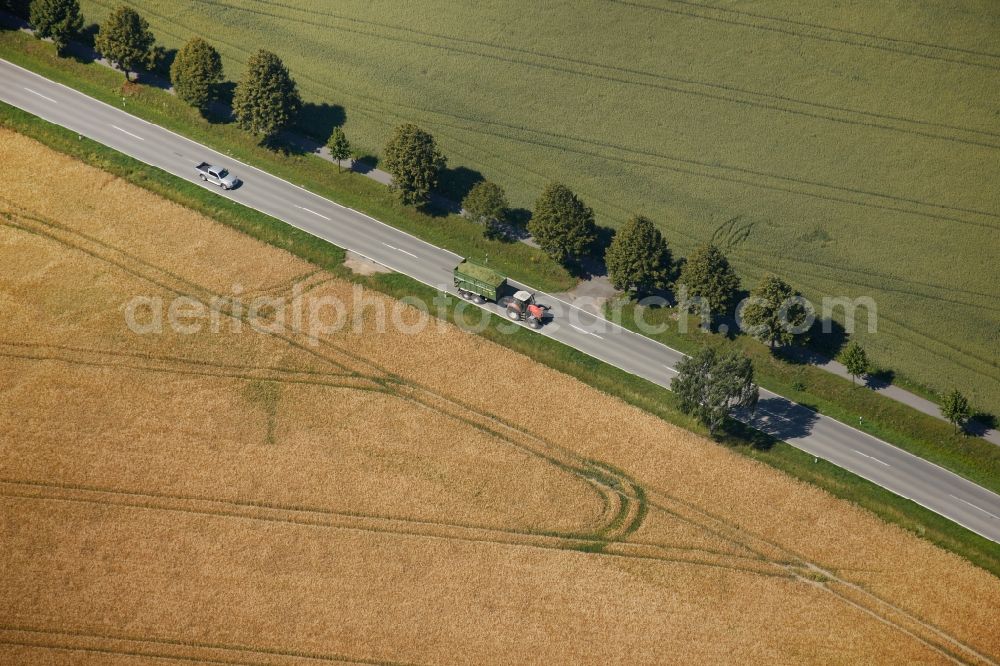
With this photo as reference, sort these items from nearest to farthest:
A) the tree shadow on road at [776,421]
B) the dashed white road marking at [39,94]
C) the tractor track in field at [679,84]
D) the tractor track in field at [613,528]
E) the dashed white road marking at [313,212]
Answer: the tractor track in field at [613,528], the tree shadow on road at [776,421], the dashed white road marking at [313,212], the tractor track in field at [679,84], the dashed white road marking at [39,94]

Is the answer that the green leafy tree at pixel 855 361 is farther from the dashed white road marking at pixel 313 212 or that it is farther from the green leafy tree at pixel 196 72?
the green leafy tree at pixel 196 72

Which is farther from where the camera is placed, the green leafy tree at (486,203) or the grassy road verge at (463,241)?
the green leafy tree at (486,203)

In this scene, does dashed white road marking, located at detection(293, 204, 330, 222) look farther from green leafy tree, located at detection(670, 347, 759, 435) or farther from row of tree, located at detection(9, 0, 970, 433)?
green leafy tree, located at detection(670, 347, 759, 435)

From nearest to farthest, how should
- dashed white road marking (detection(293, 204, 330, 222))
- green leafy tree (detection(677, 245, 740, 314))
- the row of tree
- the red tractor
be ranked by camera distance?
the row of tree, green leafy tree (detection(677, 245, 740, 314)), the red tractor, dashed white road marking (detection(293, 204, 330, 222))

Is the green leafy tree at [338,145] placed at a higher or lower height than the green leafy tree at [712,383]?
higher

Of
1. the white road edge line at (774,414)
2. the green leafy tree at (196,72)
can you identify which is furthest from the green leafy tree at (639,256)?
the green leafy tree at (196,72)

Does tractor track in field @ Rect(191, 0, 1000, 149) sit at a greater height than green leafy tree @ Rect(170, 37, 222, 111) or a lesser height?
greater

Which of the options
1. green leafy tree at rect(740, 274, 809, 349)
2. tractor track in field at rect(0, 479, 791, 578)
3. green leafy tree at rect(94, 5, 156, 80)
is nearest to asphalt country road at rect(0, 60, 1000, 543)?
green leafy tree at rect(740, 274, 809, 349)

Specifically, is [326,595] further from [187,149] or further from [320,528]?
[187,149]
